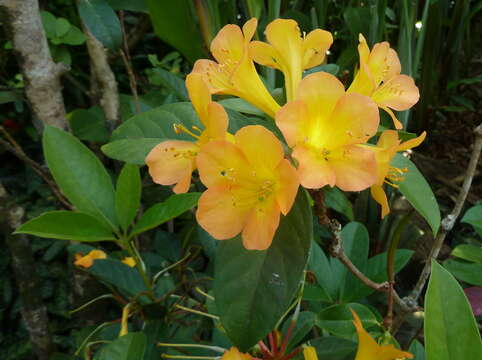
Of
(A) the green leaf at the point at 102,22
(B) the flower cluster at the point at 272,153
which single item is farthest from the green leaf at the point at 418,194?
(A) the green leaf at the point at 102,22

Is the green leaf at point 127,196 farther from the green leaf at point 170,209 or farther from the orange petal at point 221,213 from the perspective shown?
the orange petal at point 221,213

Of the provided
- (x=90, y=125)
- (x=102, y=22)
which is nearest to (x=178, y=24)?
(x=102, y=22)

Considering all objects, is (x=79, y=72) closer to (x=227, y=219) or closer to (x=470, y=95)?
(x=227, y=219)

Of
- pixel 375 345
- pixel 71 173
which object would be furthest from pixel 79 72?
pixel 375 345

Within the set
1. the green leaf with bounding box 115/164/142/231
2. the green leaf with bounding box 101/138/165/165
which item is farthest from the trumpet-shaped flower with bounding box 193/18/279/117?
the green leaf with bounding box 115/164/142/231

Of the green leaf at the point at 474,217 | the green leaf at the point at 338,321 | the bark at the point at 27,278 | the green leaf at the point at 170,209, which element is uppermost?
the green leaf at the point at 170,209

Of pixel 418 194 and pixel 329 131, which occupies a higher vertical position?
pixel 329 131

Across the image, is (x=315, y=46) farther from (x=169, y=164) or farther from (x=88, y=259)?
(x=88, y=259)

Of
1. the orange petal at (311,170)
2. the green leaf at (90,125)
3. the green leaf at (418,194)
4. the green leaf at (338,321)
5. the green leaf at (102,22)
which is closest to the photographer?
the orange petal at (311,170)
